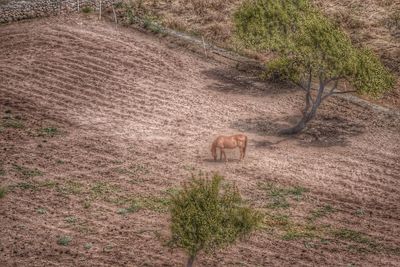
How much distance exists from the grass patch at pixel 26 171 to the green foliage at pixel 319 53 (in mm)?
15139

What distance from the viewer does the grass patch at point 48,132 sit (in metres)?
31.1

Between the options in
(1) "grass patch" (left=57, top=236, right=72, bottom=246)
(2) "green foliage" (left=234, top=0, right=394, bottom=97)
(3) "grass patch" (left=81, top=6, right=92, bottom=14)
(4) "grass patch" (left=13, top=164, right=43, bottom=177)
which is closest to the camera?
(1) "grass patch" (left=57, top=236, right=72, bottom=246)

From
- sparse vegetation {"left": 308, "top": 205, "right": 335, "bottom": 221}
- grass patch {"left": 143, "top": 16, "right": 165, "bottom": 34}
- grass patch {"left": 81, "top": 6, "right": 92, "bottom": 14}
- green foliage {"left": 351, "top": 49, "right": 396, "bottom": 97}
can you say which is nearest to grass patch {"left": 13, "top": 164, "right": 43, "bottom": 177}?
sparse vegetation {"left": 308, "top": 205, "right": 335, "bottom": 221}

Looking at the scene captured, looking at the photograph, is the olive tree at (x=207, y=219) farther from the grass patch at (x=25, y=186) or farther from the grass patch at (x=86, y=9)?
the grass patch at (x=86, y=9)

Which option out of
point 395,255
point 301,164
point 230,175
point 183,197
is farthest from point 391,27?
point 183,197

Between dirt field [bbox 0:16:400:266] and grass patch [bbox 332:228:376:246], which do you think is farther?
grass patch [bbox 332:228:376:246]

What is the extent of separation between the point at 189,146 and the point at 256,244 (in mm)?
9336

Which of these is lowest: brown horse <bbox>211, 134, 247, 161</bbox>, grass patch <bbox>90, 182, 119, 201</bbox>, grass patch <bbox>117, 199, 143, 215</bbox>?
grass patch <bbox>90, 182, 119, 201</bbox>

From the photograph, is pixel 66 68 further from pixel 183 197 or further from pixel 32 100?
pixel 183 197

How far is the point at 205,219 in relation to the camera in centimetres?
1752

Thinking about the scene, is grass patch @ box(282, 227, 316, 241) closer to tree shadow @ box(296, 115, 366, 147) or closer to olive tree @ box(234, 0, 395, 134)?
tree shadow @ box(296, 115, 366, 147)

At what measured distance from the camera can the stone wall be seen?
44.7 meters

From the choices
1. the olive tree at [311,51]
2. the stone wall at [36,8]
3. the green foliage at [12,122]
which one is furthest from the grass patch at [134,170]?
the stone wall at [36,8]

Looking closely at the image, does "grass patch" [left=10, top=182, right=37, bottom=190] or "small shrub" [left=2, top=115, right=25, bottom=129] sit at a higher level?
"small shrub" [left=2, top=115, right=25, bottom=129]
